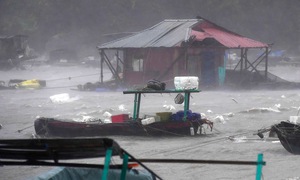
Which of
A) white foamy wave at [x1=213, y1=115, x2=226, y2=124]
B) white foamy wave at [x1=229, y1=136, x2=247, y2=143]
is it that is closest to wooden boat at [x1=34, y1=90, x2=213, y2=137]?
white foamy wave at [x1=229, y1=136, x2=247, y2=143]

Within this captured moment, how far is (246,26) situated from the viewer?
5688 cm

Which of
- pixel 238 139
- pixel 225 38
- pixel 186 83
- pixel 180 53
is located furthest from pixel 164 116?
pixel 225 38

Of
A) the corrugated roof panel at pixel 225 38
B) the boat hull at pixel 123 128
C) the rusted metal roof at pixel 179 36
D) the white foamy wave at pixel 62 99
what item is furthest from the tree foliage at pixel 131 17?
the boat hull at pixel 123 128

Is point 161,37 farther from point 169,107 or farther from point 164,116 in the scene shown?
point 164,116

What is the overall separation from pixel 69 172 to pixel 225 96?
21138 millimetres

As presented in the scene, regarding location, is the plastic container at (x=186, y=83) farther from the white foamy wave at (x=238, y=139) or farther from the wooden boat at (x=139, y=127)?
the white foamy wave at (x=238, y=139)

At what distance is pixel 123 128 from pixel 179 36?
14.0 metres

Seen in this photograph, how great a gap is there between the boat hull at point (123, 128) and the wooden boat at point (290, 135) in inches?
149

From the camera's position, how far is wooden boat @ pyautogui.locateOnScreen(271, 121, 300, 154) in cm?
1336

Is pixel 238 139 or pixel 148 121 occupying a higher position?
pixel 148 121

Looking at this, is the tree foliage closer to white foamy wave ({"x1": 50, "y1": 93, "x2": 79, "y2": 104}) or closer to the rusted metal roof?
the rusted metal roof

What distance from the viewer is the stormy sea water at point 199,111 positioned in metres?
12.9

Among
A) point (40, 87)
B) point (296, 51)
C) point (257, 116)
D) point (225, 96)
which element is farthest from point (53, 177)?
point (296, 51)

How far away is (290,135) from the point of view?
13.4 m
